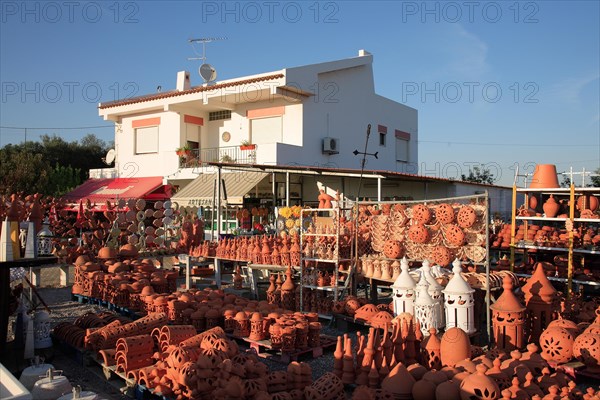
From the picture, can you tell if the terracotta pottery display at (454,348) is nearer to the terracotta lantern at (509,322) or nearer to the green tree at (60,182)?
the terracotta lantern at (509,322)

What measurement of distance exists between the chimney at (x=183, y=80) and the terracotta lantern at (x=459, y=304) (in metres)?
22.4

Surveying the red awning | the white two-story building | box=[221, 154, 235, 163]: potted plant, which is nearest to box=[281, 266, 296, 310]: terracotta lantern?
the white two-story building

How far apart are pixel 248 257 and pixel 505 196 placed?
18664 mm

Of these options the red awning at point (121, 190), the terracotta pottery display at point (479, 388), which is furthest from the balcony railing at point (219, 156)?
the terracotta pottery display at point (479, 388)

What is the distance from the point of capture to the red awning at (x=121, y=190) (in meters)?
22.5

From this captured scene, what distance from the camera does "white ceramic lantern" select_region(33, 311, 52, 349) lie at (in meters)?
A: 6.69

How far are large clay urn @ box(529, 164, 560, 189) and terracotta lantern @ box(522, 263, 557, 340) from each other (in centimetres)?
387

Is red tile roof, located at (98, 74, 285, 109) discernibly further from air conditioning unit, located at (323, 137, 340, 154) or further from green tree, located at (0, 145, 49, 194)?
green tree, located at (0, 145, 49, 194)

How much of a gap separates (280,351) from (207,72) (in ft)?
66.0

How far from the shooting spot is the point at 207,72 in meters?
24.4

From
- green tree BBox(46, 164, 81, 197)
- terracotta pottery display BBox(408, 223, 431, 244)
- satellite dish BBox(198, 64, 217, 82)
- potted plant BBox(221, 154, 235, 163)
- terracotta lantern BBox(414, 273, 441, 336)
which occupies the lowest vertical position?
terracotta lantern BBox(414, 273, 441, 336)

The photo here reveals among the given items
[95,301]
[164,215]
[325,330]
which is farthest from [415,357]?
[164,215]

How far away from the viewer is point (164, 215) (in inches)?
651

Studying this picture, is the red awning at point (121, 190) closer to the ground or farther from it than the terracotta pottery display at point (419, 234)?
farther from it
